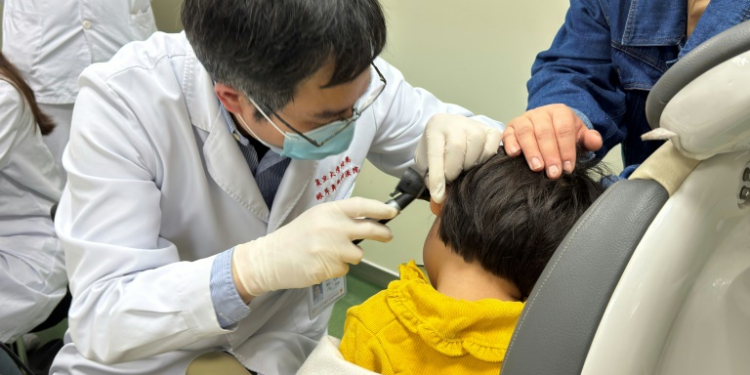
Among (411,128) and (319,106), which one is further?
(411,128)

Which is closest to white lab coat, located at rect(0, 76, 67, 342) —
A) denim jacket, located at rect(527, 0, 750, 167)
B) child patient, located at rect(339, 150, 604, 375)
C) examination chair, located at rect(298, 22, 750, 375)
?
child patient, located at rect(339, 150, 604, 375)

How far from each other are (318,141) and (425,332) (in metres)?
0.42

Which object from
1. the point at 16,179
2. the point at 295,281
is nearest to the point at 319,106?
the point at 295,281

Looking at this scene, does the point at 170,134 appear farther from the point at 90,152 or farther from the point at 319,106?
the point at 319,106

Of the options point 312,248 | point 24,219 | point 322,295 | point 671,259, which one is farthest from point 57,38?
point 671,259

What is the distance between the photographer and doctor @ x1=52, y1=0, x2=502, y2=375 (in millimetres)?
949

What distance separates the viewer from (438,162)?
41.4 inches

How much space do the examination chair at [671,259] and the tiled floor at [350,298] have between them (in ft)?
6.00

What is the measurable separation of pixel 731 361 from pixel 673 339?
0.07m

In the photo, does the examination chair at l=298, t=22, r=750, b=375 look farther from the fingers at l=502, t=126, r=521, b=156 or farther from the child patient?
the fingers at l=502, t=126, r=521, b=156

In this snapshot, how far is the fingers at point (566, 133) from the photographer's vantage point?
0.96m

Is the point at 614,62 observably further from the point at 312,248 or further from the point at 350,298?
the point at 350,298

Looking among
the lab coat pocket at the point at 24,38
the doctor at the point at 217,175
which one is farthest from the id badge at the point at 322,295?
the lab coat pocket at the point at 24,38

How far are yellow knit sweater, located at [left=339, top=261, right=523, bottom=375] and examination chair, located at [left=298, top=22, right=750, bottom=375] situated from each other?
0.89 ft
